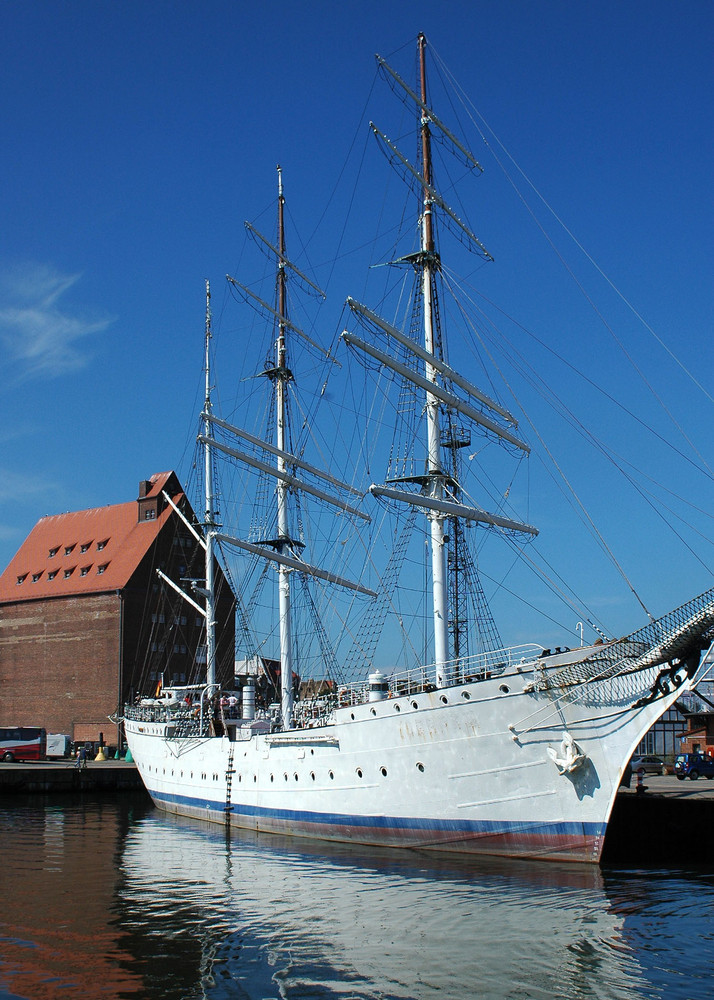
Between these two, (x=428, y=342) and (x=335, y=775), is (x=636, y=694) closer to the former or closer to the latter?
(x=335, y=775)

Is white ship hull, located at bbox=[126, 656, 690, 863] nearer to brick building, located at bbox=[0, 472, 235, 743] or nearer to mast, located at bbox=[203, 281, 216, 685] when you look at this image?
mast, located at bbox=[203, 281, 216, 685]

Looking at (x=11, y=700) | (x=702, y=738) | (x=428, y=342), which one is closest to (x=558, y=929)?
(x=428, y=342)

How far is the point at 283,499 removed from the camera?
42.9 metres

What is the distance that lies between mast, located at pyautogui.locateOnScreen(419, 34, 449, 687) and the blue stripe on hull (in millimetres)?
3764

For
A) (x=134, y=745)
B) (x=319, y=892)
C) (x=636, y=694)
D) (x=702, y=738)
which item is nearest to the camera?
(x=319, y=892)

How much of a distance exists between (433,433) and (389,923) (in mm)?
17550

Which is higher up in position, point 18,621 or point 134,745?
point 18,621

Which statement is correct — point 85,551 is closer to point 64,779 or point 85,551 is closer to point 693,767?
point 64,779

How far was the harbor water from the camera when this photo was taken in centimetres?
1230

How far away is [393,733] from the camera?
24719mm

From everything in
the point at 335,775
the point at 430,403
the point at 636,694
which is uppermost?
the point at 430,403

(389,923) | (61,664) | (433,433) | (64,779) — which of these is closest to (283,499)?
(433,433)

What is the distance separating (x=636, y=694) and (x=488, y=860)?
553cm

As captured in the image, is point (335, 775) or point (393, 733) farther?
point (335, 775)
